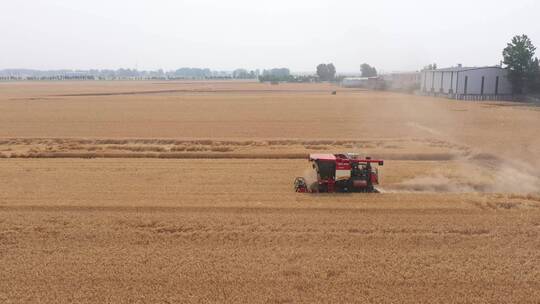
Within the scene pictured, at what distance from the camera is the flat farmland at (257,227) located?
10062mm

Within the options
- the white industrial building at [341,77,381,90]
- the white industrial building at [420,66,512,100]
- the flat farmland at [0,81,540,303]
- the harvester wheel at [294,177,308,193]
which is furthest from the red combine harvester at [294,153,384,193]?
the white industrial building at [341,77,381,90]

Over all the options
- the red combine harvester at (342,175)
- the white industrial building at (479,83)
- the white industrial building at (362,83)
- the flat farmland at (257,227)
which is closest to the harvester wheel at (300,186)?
the red combine harvester at (342,175)

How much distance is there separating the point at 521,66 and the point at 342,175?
66879 millimetres

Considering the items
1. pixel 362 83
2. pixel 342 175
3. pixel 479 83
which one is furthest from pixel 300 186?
pixel 362 83

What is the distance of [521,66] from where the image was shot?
72500 millimetres

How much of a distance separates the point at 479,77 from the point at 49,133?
198ft

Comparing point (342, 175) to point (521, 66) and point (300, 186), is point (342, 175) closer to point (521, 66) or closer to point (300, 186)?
point (300, 186)

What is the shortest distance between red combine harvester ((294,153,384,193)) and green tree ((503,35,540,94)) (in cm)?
6523

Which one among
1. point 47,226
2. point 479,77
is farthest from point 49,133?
point 479,77

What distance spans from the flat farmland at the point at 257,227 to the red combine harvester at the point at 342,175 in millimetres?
624

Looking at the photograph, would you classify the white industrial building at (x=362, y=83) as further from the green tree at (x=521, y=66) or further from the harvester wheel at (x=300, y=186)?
the harvester wheel at (x=300, y=186)

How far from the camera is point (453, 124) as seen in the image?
40.7m

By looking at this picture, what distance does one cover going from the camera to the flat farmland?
10.1 meters

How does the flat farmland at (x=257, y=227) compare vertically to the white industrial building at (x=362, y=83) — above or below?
below
